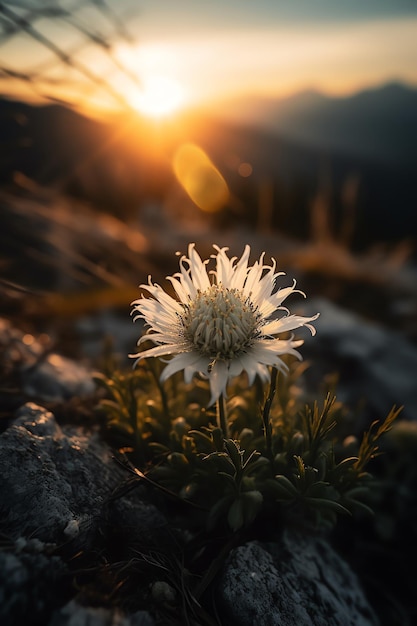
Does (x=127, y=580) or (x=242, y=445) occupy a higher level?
(x=242, y=445)

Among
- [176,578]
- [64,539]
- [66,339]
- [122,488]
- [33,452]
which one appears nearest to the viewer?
[64,539]

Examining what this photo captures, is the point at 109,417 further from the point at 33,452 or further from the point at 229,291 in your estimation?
the point at 229,291

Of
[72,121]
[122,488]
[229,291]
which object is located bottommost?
[122,488]

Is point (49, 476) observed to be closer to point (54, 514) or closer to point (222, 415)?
point (54, 514)

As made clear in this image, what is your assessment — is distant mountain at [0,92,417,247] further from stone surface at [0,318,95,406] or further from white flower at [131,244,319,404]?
stone surface at [0,318,95,406]

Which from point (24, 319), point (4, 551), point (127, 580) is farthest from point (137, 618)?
point (24, 319)

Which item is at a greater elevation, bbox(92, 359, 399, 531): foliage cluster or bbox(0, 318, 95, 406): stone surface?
bbox(92, 359, 399, 531): foliage cluster

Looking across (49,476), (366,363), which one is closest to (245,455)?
(49,476)

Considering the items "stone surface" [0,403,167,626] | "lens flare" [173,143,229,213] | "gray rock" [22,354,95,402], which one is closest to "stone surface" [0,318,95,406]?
"gray rock" [22,354,95,402]
